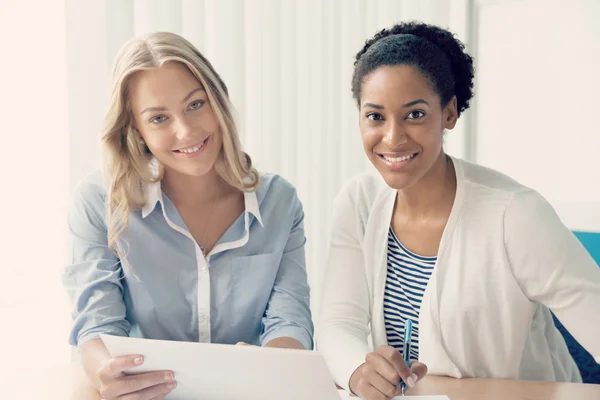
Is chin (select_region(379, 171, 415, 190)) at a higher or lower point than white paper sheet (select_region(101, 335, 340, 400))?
higher

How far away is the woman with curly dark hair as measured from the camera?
1.37m

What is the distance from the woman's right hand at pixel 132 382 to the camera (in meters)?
1.16

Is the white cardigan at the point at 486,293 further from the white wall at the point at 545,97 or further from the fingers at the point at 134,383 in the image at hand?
the white wall at the point at 545,97

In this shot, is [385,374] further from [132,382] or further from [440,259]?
[132,382]

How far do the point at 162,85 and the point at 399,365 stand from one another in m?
0.80

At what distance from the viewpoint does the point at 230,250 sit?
163cm

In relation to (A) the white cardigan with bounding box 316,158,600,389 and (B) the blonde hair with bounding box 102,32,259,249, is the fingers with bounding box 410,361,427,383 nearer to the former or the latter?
(A) the white cardigan with bounding box 316,158,600,389

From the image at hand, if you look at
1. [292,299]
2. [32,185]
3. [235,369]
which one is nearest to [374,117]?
[292,299]

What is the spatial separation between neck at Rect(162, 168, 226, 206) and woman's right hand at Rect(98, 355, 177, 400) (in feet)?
1.88

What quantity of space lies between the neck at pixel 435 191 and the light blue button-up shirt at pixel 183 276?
0.34 meters

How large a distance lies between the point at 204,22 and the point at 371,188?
0.98m

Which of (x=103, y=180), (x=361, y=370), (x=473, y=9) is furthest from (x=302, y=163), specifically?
(x=361, y=370)

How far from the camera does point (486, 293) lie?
1.43 m

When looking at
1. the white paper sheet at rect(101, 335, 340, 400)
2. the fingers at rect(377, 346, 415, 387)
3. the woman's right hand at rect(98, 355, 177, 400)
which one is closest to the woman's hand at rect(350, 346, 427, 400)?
the fingers at rect(377, 346, 415, 387)
